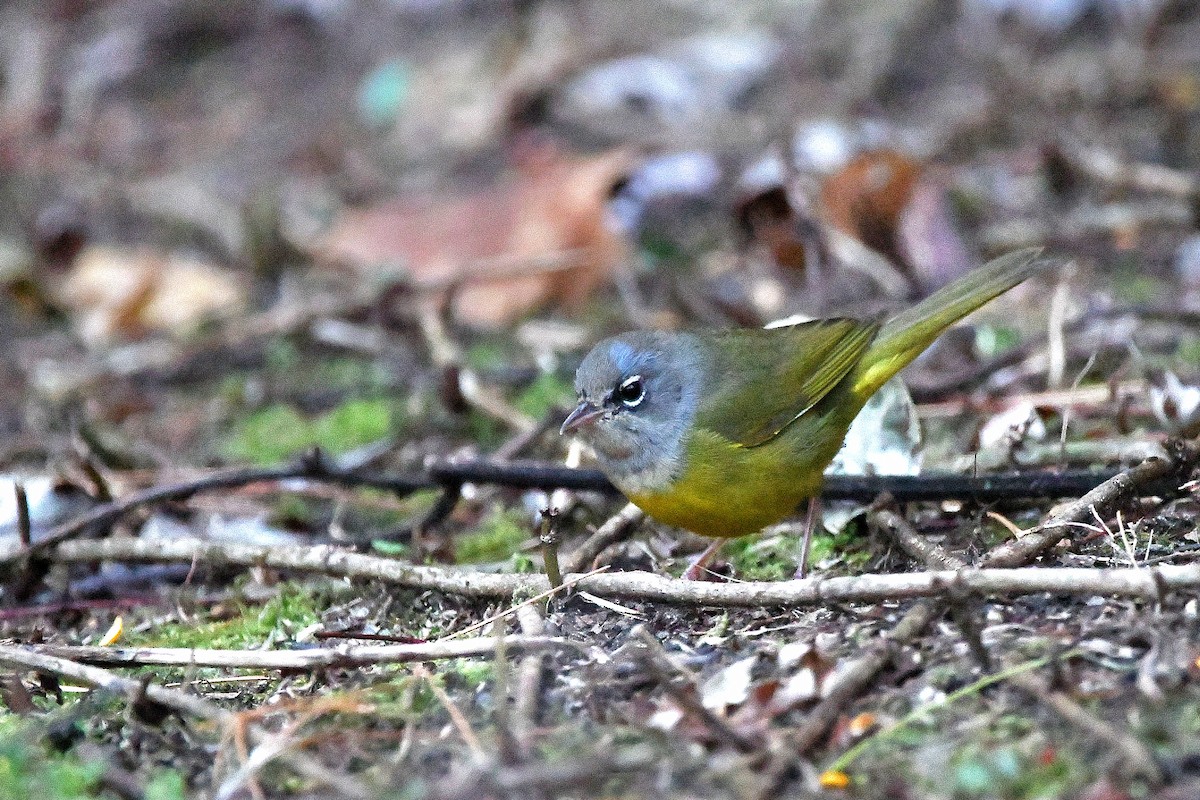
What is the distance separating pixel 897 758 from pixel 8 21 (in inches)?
429

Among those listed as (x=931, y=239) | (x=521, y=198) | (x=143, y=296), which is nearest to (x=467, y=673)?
(x=931, y=239)

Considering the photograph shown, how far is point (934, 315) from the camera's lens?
453 cm

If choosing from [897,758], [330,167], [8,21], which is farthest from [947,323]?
[8,21]

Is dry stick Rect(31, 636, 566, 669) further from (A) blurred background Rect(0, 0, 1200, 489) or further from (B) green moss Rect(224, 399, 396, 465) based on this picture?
(B) green moss Rect(224, 399, 396, 465)

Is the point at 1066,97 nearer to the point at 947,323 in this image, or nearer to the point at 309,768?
the point at 947,323

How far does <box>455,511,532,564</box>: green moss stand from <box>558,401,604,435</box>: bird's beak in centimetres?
45

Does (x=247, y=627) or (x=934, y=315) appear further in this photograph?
(x=934, y=315)

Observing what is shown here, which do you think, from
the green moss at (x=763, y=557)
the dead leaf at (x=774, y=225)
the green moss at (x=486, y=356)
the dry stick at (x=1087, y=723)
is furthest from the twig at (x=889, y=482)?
the dead leaf at (x=774, y=225)

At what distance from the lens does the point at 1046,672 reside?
2867 millimetres

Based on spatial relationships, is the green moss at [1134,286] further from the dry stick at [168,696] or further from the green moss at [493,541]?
the dry stick at [168,696]

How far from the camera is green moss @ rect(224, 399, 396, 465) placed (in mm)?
5922

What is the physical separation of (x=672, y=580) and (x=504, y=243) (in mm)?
4502

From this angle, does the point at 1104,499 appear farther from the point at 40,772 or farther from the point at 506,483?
the point at 40,772

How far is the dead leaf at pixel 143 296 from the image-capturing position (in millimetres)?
7793
